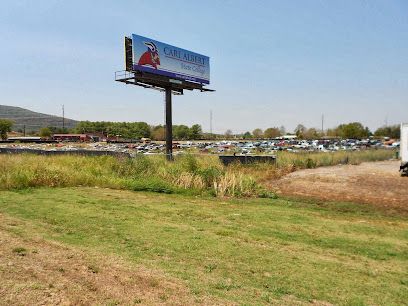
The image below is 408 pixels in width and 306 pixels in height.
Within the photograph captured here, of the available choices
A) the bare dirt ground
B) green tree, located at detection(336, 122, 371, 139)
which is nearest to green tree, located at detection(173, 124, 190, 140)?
green tree, located at detection(336, 122, 371, 139)

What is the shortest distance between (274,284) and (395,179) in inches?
780

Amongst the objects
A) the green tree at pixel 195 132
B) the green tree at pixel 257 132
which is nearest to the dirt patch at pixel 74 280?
the green tree at pixel 195 132

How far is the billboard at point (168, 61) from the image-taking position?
30.5 metres

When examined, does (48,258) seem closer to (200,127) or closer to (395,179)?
(395,179)

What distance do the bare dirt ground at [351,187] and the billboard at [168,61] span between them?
1429 centimetres

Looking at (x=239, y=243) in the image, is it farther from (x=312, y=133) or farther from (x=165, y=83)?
(x=312, y=133)

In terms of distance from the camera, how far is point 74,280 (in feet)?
15.9

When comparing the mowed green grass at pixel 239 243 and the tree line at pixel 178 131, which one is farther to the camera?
the tree line at pixel 178 131

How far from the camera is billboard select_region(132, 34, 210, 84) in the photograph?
1200 inches

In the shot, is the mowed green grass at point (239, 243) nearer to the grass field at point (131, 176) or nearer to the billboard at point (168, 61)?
the grass field at point (131, 176)

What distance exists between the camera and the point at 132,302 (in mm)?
4418

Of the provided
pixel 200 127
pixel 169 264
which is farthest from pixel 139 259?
pixel 200 127

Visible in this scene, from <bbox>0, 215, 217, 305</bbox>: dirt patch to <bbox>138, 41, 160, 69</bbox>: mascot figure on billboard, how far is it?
25858 millimetres

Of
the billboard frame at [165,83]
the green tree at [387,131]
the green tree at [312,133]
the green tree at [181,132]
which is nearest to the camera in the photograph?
the billboard frame at [165,83]
